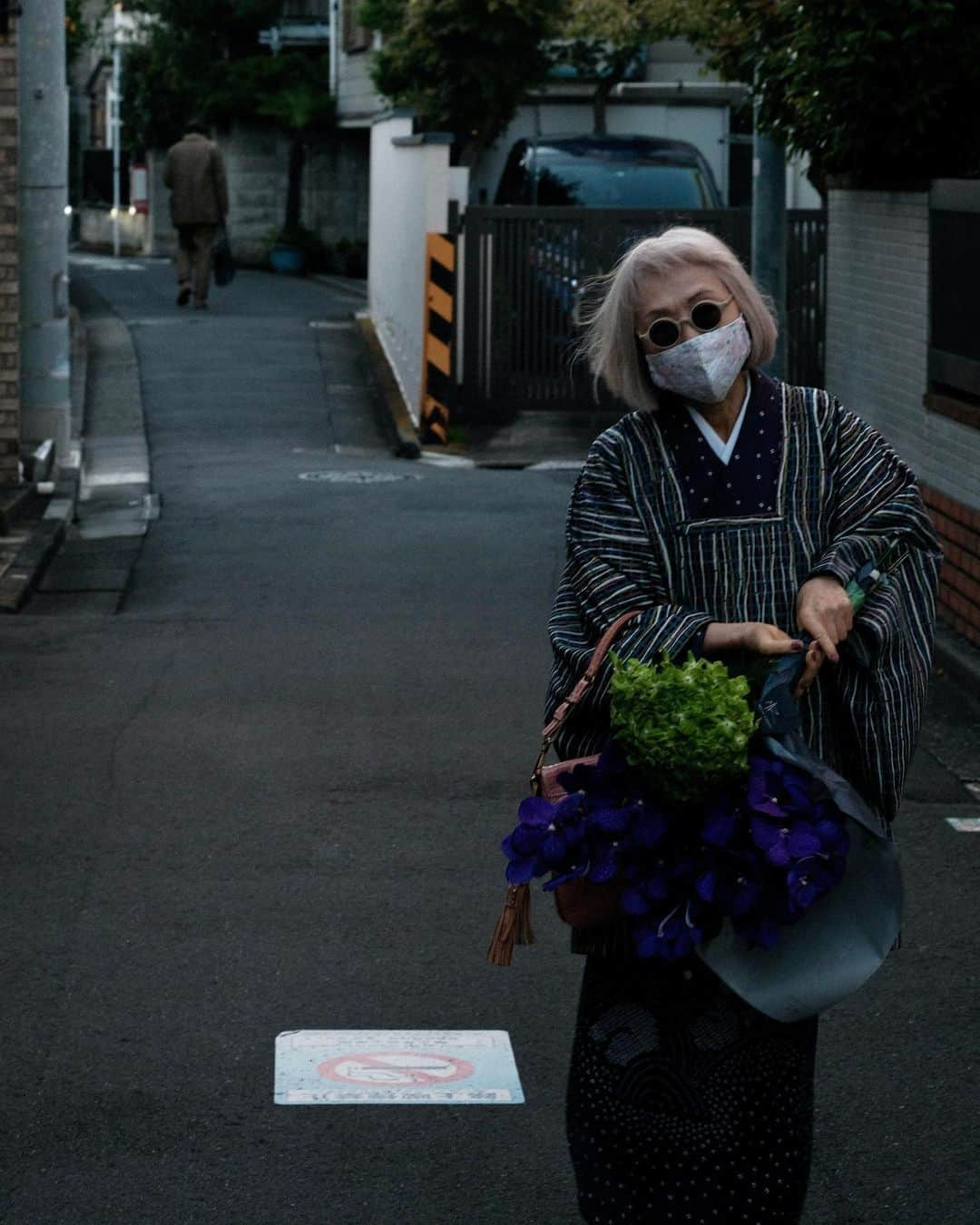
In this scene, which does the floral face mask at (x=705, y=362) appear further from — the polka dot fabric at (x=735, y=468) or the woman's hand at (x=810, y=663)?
the woman's hand at (x=810, y=663)

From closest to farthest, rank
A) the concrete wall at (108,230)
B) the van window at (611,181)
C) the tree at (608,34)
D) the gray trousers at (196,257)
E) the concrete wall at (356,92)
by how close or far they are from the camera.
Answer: the van window at (611,181)
the tree at (608,34)
the gray trousers at (196,257)
the concrete wall at (356,92)
the concrete wall at (108,230)

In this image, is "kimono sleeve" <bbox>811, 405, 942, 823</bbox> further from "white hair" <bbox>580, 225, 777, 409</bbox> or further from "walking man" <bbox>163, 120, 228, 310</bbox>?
"walking man" <bbox>163, 120, 228, 310</bbox>

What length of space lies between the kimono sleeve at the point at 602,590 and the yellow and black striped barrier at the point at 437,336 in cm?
1329

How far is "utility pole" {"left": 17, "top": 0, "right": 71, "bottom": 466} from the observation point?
13797mm

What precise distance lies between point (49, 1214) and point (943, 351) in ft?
23.2

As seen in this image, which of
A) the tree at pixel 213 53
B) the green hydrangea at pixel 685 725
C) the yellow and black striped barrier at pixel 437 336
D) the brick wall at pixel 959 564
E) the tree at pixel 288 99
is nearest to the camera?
the green hydrangea at pixel 685 725

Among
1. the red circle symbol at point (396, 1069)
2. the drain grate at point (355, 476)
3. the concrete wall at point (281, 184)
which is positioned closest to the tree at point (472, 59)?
the concrete wall at point (281, 184)

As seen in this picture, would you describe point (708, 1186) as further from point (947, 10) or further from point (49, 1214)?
point (947, 10)

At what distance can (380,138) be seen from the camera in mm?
23531

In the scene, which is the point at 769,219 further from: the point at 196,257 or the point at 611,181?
the point at 196,257

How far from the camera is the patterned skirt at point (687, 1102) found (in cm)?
364

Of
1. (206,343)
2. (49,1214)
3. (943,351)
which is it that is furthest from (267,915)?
(206,343)

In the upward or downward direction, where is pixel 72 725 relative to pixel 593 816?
downward

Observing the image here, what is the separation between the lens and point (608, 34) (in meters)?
23.8
